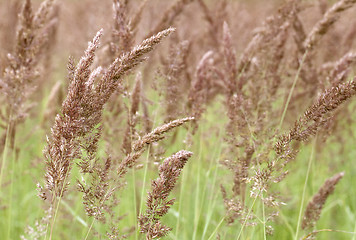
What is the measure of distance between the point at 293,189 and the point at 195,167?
1027 millimetres

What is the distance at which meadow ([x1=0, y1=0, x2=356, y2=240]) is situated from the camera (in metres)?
1.31

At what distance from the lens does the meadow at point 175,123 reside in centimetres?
131

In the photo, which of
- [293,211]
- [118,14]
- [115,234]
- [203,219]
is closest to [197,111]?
[118,14]

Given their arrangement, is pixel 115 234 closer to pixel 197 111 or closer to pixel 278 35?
pixel 197 111

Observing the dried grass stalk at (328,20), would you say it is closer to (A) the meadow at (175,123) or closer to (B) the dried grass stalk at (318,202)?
(A) the meadow at (175,123)

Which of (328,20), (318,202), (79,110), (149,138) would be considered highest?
(328,20)

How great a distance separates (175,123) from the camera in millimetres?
1277

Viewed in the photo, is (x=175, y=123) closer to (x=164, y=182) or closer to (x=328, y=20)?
(x=164, y=182)

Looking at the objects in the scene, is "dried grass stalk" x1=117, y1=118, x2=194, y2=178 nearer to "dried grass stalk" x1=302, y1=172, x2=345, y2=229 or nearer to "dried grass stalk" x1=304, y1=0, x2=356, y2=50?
"dried grass stalk" x1=302, y1=172, x2=345, y2=229

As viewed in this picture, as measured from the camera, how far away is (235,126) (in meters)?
2.06

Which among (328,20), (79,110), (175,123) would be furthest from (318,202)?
(79,110)

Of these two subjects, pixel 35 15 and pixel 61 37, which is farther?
pixel 61 37

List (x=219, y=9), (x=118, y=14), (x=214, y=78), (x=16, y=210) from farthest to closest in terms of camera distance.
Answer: (x=16, y=210)
(x=219, y=9)
(x=214, y=78)
(x=118, y=14)

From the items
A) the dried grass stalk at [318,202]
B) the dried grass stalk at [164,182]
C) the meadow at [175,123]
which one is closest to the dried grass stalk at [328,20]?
the meadow at [175,123]
